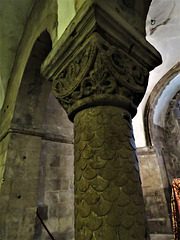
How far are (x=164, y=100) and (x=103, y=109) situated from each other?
3.92m

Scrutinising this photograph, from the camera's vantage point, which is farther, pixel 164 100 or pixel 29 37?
pixel 164 100

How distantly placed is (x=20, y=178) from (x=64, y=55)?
1.92 meters

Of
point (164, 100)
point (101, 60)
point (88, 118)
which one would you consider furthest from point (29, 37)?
point (164, 100)

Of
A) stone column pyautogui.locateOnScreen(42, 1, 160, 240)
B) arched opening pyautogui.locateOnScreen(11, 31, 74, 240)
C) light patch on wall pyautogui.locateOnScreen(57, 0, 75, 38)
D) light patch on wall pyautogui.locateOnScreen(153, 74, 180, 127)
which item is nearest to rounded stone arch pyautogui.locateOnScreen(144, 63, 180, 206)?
light patch on wall pyautogui.locateOnScreen(153, 74, 180, 127)

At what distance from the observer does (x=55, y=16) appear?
2.10 meters

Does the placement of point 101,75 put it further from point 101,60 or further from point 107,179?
point 107,179

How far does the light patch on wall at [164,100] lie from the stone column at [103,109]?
330 centimetres

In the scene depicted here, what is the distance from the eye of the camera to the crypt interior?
0.95 metres

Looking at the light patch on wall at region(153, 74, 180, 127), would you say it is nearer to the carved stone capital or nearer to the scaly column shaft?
the carved stone capital

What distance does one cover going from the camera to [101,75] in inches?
43.6

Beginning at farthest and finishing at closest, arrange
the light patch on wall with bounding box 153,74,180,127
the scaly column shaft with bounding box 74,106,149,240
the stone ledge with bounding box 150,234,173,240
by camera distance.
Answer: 1. the light patch on wall with bounding box 153,74,180,127
2. the stone ledge with bounding box 150,234,173,240
3. the scaly column shaft with bounding box 74,106,149,240

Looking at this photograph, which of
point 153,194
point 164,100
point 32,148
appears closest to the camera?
point 32,148

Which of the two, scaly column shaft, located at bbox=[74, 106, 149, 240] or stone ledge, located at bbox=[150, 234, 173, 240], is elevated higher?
scaly column shaft, located at bbox=[74, 106, 149, 240]

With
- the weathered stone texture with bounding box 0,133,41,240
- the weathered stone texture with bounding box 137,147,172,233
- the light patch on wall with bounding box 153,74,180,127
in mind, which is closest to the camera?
the weathered stone texture with bounding box 0,133,41,240
